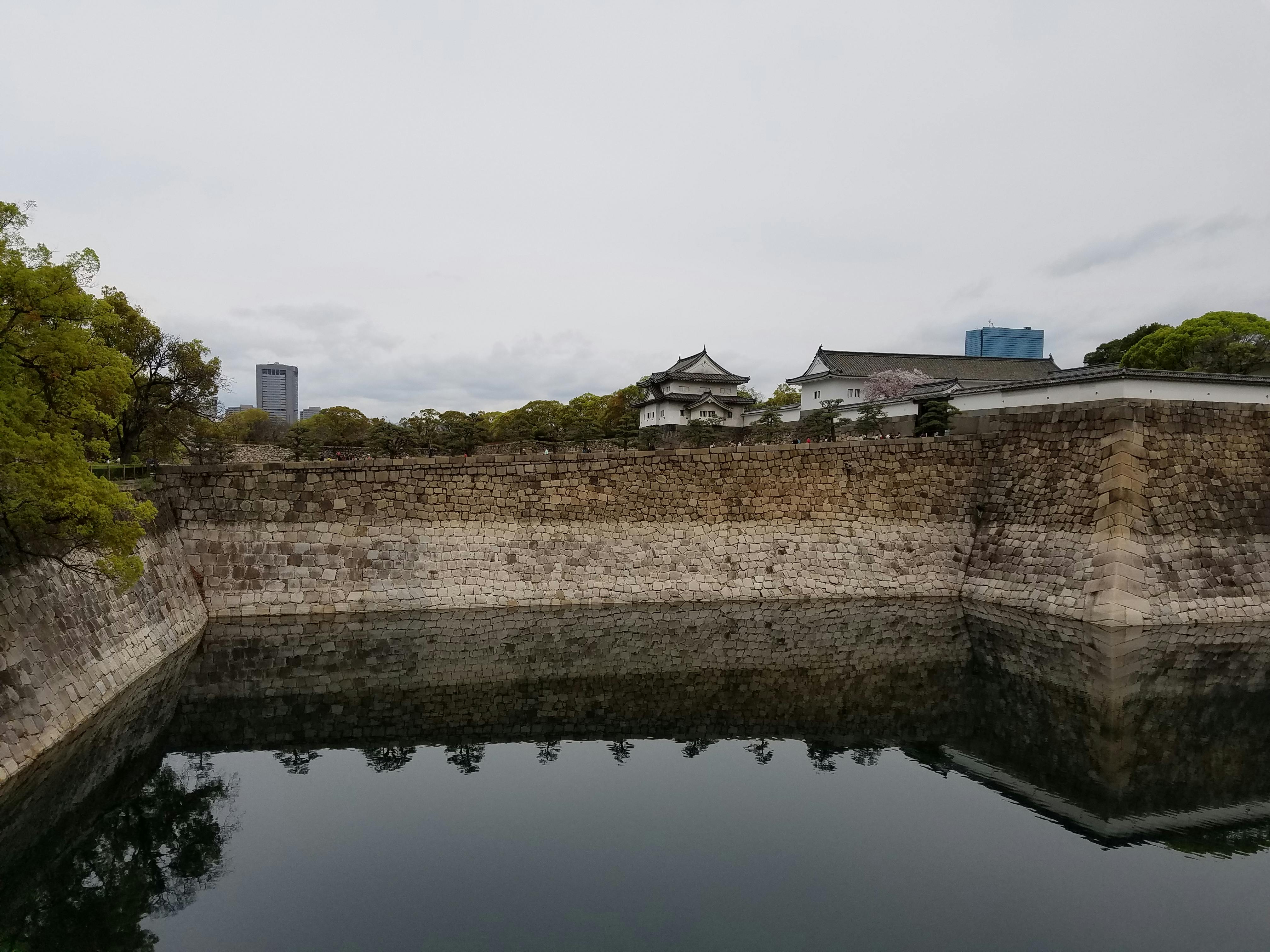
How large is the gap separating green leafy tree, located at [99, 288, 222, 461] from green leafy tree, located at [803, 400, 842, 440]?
17454 mm

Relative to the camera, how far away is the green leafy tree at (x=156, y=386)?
17375mm

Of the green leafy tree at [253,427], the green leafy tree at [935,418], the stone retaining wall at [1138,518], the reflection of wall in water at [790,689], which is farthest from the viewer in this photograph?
the green leafy tree at [253,427]

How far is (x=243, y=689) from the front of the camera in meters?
11.9

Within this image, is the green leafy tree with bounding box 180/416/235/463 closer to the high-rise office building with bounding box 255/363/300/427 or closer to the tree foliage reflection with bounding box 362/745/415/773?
the tree foliage reflection with bounding box 362/745/415/773

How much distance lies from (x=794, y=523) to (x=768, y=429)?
801 cm

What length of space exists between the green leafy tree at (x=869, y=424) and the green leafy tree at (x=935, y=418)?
4.15ft

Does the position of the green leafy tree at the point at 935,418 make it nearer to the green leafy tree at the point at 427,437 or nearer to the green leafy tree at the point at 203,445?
the green leafy tree at the point at 427,437

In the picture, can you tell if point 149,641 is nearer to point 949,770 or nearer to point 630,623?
point 630,623

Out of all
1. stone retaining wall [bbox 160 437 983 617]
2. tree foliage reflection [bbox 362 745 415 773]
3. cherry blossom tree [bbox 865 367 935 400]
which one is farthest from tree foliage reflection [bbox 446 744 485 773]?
cherry blossom tree [bbox 865 367 935 400]

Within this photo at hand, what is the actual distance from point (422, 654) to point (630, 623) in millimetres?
4608

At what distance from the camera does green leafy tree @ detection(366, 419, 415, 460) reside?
19.8 metres

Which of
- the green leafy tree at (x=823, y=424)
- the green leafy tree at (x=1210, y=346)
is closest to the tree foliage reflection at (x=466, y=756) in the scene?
the green leafy tree at (x=823, y=424)

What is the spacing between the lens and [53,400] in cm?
809

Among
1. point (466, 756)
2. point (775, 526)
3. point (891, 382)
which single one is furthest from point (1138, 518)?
point (891, 382)
